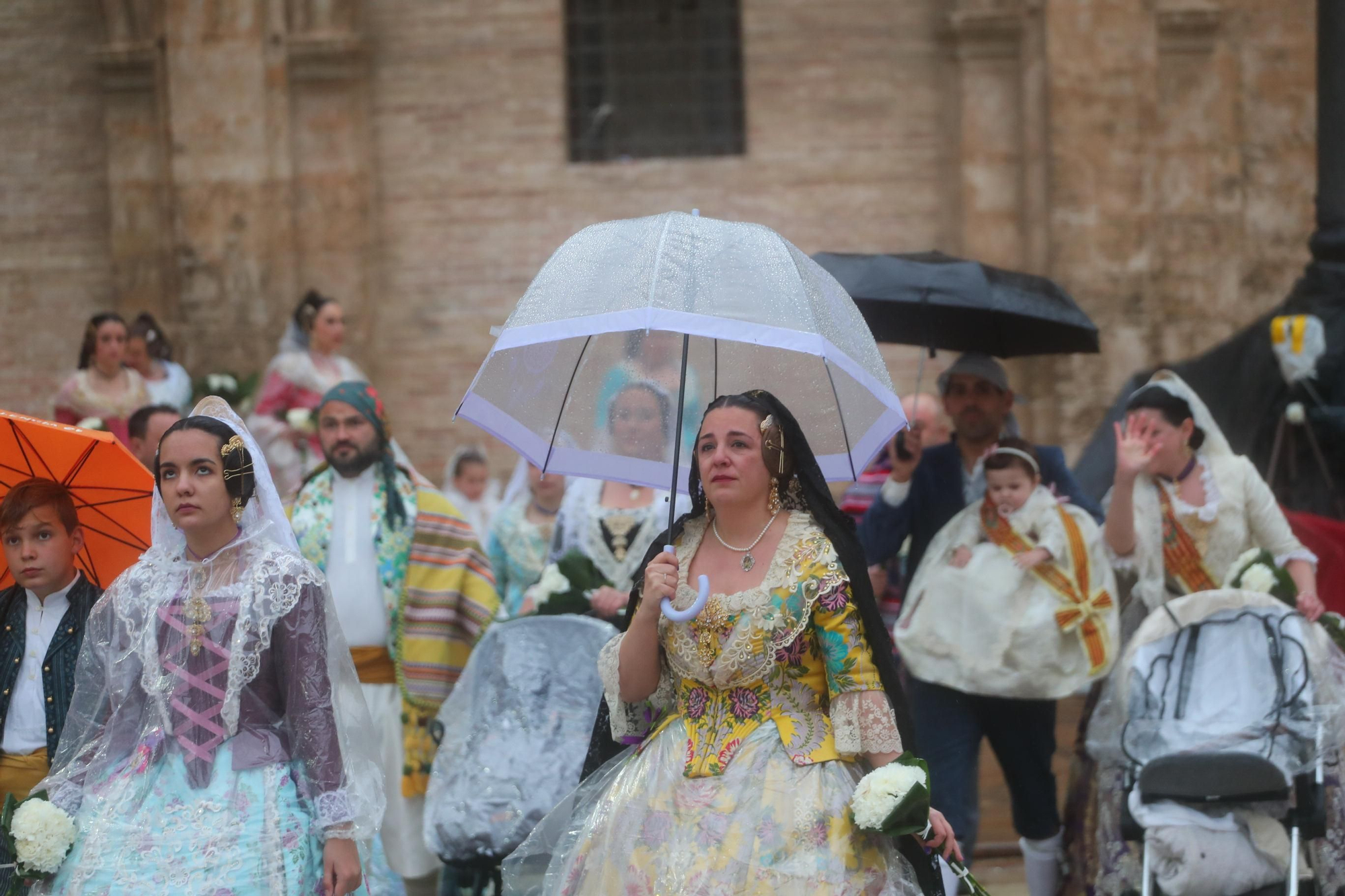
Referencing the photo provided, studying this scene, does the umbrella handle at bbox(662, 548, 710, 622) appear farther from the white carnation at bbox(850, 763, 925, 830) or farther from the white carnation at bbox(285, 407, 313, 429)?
the white carnation at bbox(285, 407, 313, 429)

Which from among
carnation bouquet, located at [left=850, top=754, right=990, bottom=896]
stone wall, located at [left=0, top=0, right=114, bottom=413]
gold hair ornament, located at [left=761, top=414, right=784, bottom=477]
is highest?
stone wall, located at [left=0, top=0, right=114, bottom=413]

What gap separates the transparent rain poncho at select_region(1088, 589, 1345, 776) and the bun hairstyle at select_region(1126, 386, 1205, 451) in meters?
0.70

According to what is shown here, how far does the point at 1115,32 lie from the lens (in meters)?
12.3

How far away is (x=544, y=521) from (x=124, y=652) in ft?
12.9

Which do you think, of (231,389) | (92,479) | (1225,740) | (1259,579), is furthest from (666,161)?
(92,479)

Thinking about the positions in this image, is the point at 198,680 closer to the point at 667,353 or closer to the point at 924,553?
the point at 667,353

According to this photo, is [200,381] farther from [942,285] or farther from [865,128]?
[942,285]

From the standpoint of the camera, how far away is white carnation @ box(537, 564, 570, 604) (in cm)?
621

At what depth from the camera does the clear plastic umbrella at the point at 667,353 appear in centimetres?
429

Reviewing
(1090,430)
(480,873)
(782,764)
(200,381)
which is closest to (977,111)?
(1090,430)

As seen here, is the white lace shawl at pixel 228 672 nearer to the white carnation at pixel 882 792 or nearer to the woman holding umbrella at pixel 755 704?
the woman holding umbrella at pixel 755 704

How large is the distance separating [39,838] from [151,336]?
728cm

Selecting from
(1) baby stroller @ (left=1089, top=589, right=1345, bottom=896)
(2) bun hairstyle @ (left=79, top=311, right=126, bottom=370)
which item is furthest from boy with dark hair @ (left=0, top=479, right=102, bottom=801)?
(2) bun hairstyle @ (left=79, top=311, right=126, bottom=370)

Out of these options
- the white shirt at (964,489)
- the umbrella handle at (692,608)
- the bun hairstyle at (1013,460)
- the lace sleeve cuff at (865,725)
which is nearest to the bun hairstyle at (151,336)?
the white shirt at (964,489)
